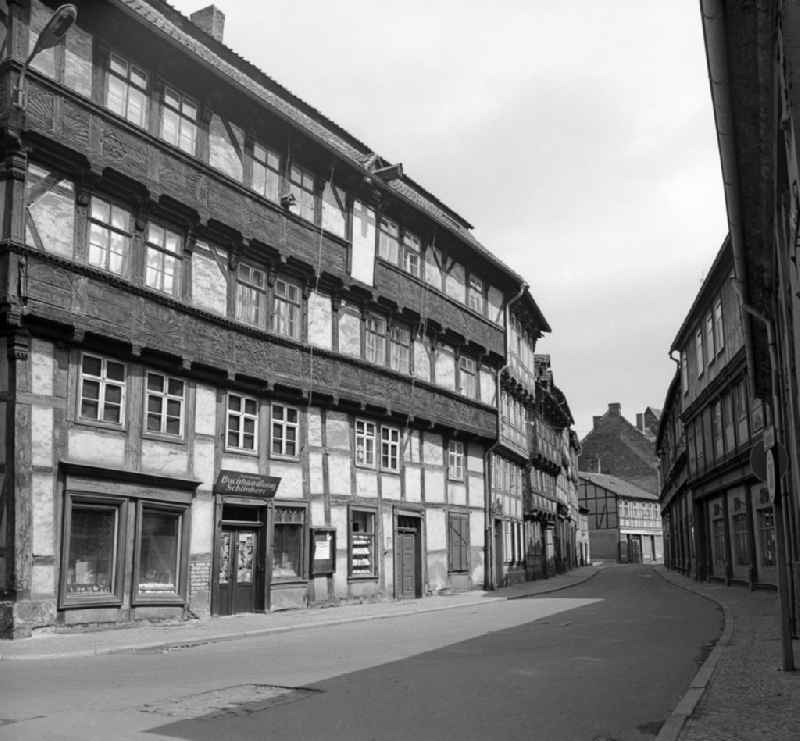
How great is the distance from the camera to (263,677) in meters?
10.3

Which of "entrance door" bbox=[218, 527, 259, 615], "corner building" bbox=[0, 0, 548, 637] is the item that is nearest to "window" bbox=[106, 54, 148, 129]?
"corner building" bbox=[0, 0, 548, 637]

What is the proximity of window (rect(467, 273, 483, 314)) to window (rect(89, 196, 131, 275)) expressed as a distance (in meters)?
15.8

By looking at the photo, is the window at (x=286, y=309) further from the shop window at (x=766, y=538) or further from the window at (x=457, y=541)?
the shop window at (x=766, y=538)

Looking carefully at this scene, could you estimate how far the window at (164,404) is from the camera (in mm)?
17750

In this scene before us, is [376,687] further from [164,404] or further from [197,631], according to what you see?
[164,404]

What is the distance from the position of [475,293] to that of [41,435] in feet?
62.8

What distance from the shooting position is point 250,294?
2058cm

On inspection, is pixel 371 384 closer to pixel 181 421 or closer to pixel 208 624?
pixel 181 421

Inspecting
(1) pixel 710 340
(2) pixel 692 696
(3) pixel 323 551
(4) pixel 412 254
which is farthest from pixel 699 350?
(2) pixel 692 696

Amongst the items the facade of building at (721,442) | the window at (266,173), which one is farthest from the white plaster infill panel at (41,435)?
the facade of building at (721,442)

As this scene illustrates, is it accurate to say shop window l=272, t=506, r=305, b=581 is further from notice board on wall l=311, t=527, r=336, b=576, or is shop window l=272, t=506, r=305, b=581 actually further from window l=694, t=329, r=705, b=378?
window l=694, t=329, r=705, b=378

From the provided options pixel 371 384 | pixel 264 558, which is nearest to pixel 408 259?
pixel 371 384

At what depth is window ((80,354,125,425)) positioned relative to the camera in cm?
1633

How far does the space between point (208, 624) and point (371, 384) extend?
868cm
